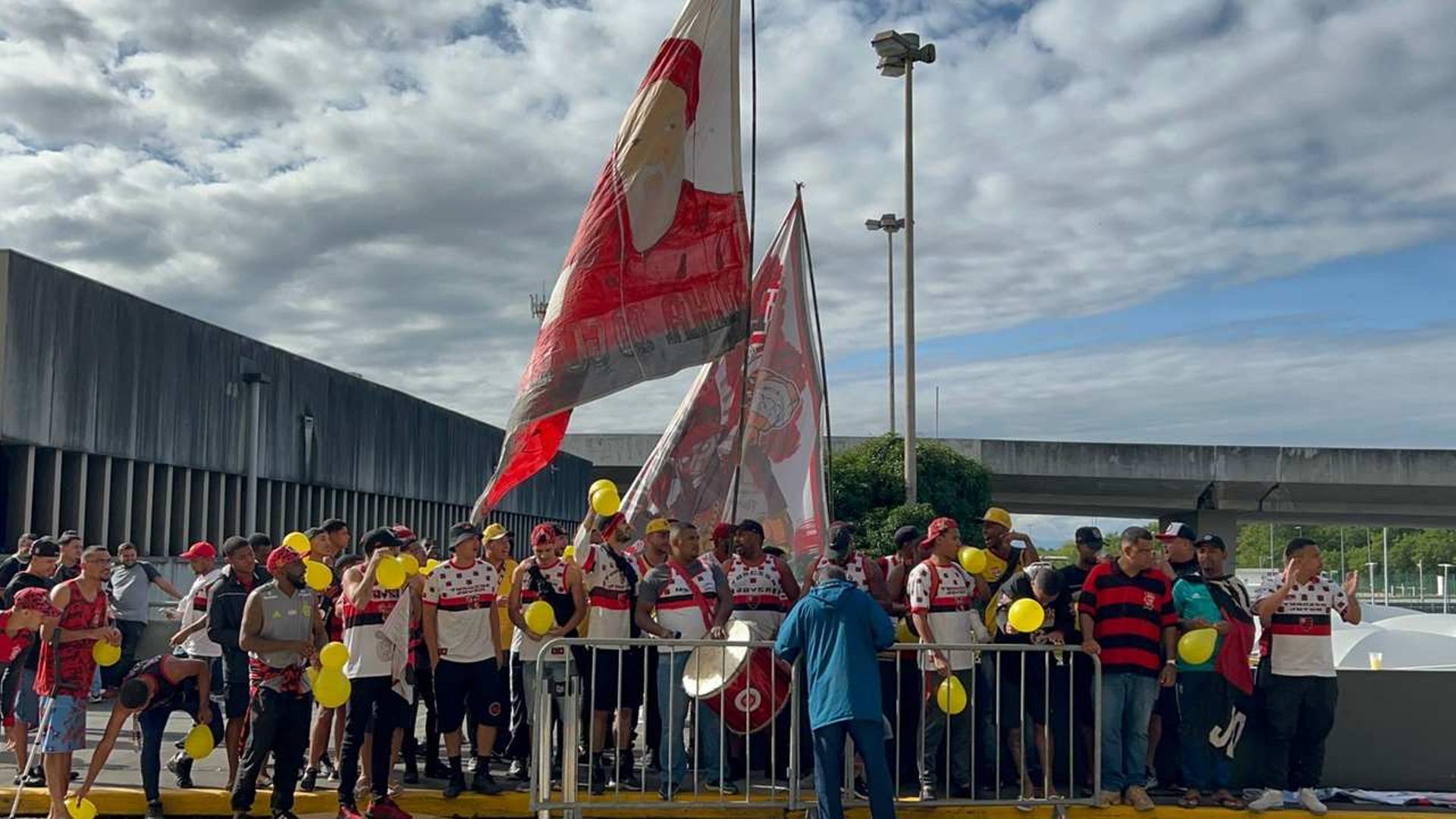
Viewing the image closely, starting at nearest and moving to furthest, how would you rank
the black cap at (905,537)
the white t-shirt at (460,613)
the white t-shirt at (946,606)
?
the white t-shirt at (946,606)
the white t-shirt at (460,613)
the black cap at (905,537)

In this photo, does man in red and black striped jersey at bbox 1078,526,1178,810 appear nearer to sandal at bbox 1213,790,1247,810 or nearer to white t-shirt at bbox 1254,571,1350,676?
sandal at bbox 1213,790,1247,810

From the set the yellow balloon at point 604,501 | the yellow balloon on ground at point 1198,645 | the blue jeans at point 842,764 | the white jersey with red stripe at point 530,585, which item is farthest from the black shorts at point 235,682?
the yellow balloon on ground at point 1198,645

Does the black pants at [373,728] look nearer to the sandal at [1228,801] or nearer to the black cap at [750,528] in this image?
the black cap at [750,528]

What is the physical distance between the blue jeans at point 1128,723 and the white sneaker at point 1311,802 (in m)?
1.10

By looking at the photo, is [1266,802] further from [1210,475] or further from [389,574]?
[1210,475]

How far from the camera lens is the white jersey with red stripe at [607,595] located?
31.7 ft

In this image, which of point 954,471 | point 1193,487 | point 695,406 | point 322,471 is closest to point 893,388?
point 954,471

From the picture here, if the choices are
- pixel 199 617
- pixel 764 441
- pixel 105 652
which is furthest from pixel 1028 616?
pixel 105 652

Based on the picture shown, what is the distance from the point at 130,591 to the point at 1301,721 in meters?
10.1

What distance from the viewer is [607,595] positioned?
9680 millimetres

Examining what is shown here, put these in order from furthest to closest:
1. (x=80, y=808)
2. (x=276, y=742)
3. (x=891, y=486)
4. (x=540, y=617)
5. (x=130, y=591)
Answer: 1. (x=891, y=486)
2. (x=130, y=591)
3. (x=540, y=617)
4. (x=80, y=808)
5. (x=276, y=742)

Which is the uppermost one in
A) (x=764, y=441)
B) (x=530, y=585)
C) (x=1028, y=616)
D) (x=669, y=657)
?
(x=764, y=441)

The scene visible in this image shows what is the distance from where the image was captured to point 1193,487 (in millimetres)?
45781

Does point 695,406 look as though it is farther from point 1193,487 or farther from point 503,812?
point 1193,487
